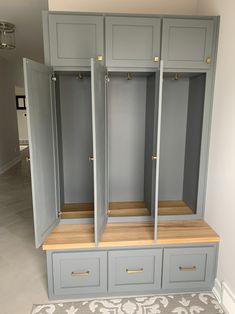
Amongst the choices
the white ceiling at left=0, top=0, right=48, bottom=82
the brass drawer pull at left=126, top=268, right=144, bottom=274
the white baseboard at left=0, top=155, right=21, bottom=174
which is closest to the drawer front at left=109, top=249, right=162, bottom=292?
the brass drawer pull at left=126, top=268, right=144, bottom=274

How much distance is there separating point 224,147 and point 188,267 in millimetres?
1046

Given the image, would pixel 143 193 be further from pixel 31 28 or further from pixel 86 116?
pixel 31 28

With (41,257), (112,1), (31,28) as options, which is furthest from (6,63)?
(41,257)

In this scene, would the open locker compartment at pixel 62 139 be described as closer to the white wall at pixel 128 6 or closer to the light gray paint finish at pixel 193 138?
the white wall at pixel 128 6

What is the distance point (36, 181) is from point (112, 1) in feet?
5.96

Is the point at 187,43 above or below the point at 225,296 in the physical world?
above

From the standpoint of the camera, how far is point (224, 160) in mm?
1907

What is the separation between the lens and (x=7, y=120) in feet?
20.5

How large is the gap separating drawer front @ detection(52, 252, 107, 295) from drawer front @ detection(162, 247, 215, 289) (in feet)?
1.73

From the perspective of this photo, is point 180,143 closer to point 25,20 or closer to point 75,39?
point 75,39

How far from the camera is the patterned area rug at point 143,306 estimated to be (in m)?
1.86

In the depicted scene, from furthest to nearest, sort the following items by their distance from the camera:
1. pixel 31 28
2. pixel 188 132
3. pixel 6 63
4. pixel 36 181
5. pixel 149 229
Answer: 1. pixel 6 63
2. pixel 31 28
3. pixel 188 132
4. pixel 149 229
5. pixel 36 181

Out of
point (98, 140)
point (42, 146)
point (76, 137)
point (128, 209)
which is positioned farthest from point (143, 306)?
point (76, 137)

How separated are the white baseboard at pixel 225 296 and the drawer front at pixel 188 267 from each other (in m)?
0.07
